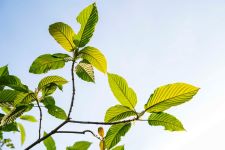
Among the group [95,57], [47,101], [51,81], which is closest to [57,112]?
[47,101]

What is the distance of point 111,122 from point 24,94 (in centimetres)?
71

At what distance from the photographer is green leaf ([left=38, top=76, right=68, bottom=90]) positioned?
2.30 meters

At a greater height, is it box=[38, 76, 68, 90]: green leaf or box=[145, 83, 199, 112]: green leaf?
box=[38, 76, 68, 90]: green leaf

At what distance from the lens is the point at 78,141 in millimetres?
2420

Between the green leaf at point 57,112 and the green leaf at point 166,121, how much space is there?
0.72m

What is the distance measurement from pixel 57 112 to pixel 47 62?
0.42 meters

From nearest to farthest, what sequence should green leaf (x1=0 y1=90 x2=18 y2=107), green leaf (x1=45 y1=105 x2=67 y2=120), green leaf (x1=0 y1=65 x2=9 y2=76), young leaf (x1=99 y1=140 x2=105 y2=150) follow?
young leaf (x1=99 y1=140 x2=105 y2=150) → green leaf (x1=0 y1=90 x2=18 y2=107) → green leaf (x1=45 y1=105 x2=67 y2=120) → green leaf (x1=0 y1=65 x2=9 y2=76)

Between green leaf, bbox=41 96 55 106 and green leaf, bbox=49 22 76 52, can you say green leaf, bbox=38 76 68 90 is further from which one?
green leaf, bbox=49 22 76 52

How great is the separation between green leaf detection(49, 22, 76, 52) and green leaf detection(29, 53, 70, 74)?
9cm

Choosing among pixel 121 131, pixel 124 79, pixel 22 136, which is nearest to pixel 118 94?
pixel 124 79

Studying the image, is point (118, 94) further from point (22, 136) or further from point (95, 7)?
point (22, 136)

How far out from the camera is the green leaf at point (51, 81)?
2301 millimetres

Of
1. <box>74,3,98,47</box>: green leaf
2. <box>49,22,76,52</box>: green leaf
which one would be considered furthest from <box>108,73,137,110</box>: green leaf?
<box>49,22,76,52</box>: green leaf

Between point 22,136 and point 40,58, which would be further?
point 22,136
